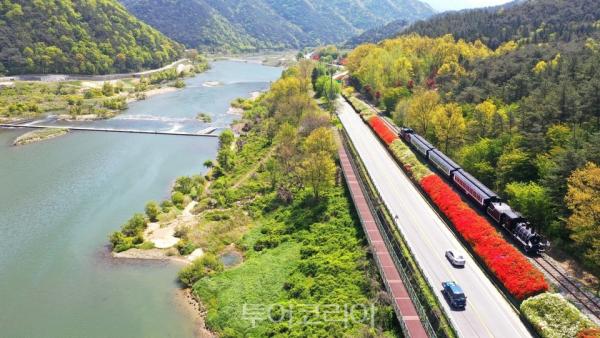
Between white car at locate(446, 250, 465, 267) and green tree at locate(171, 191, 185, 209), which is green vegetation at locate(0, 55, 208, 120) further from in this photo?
white car at locate(446, 250, 465, 267)

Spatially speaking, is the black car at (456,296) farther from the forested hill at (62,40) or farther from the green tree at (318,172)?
the forested hill at (62,40)

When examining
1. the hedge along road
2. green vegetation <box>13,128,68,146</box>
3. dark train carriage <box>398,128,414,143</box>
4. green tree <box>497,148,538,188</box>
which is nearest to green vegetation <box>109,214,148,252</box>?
the hedge along road

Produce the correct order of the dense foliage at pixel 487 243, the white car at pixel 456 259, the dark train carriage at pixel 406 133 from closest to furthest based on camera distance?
the dense foliage at pixel 487 243 → the white car at pixel 456 259 → the dark train carriage at pixel 406 133

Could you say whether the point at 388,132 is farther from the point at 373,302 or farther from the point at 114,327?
the point at 114,327

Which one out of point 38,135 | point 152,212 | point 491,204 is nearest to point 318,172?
point 491,204

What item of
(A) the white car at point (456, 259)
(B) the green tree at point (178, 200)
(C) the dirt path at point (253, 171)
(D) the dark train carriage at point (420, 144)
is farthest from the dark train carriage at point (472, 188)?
(B) the green tree at point (178, 200)

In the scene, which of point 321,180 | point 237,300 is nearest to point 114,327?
point 237,300
